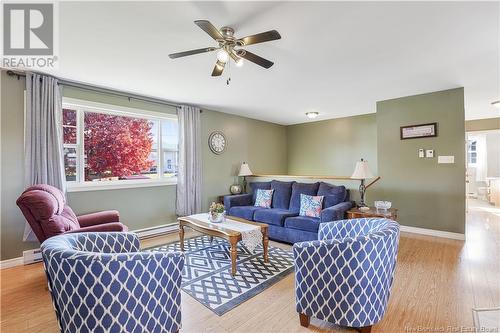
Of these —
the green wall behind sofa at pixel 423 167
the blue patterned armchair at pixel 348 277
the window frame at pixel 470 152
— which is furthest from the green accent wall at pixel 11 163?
the window frame at pixel 470 152

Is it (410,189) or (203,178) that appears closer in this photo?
(410,189)

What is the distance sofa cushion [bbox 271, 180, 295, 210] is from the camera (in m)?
4.42

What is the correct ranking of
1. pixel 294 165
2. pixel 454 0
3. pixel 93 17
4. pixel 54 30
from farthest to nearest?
pixel 294 165 → pixel 54 30 → pixel 93 17 → pixel 454 0

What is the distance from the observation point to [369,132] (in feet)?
19.4

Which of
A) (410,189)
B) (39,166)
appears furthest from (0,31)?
(410,189)

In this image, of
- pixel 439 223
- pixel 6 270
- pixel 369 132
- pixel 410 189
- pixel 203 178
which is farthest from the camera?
pixel 369 132

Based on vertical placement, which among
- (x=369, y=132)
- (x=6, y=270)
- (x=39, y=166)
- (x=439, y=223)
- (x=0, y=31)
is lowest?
(x=6, y=270)

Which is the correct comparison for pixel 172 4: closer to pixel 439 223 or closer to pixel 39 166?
pixel 39 166

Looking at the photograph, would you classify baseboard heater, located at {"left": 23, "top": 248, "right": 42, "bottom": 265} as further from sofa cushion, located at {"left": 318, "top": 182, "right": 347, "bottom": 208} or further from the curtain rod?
sofa cushion, located at {"left": 318, "top": 182, "right": 347, "bottom": 208}

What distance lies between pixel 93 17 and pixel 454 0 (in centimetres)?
285

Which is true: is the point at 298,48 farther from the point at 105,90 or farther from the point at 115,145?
the point at 115,145

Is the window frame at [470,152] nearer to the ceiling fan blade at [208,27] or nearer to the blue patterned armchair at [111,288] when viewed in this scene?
the ceiling fan blade at [208,27]

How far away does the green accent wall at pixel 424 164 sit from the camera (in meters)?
3.90

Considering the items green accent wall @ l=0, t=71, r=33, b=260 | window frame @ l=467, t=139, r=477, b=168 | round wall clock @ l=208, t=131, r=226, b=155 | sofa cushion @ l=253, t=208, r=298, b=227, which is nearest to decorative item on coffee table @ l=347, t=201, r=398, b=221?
sofa cushion @ l=253, t=208, r=298, b=227
